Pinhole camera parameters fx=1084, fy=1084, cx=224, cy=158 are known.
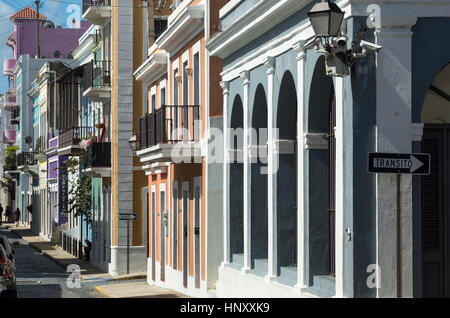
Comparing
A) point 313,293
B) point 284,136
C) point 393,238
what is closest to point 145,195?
point 284,136

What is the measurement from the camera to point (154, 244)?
1184 inches

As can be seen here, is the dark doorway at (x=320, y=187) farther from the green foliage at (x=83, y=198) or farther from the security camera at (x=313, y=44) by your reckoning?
the green foliage at (x=83, y=198)

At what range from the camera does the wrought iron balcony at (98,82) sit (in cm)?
3528

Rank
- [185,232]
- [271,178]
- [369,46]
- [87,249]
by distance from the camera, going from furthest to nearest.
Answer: [87,249]
[185,232]
[271,178]
[369,46]

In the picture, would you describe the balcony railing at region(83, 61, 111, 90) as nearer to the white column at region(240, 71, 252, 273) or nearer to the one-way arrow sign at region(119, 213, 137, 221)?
the one-way arrow sign at region(119, 213, 137, 221)

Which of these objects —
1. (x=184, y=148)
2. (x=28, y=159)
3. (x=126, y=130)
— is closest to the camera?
(x=184, y=148)

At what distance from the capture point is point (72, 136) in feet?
133

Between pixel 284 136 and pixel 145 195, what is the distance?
16.5 m

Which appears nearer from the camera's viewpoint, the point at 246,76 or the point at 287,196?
the point at 287,196

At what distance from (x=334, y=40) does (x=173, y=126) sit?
12.5 metres

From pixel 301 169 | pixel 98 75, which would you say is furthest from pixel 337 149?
pixel 98 75

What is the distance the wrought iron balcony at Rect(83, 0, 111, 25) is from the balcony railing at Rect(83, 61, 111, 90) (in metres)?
1.53

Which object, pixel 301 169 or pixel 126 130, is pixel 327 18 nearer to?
pixel 301 169
